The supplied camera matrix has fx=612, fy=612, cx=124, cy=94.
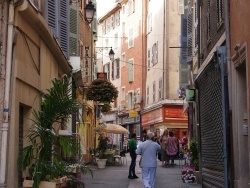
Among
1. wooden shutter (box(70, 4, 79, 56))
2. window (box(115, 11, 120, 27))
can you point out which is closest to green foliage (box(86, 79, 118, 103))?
wooden shutter (box(70, 4, 79, 56))

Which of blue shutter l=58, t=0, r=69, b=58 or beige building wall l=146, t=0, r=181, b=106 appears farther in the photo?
beige building wall l=146, t=0, r=181, b=106

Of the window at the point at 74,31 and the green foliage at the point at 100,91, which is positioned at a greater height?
the window at the point at 74,31

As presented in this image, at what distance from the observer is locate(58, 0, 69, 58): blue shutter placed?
56.2ft

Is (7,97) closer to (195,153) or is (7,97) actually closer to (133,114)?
(195,153)

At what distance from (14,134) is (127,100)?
48.6 meters

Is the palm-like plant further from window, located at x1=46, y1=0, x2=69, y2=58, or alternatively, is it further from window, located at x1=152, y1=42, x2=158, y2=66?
window, located at x1=152, y1=42, x2=158, y2=66

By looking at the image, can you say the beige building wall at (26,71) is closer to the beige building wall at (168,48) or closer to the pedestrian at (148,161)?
the pedestrian at (148,161)

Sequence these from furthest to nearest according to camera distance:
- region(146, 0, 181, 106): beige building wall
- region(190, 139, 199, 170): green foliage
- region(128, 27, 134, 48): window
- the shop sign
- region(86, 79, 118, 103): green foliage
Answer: region(128, 27, 134, 48): window, the shop sign, region(146, 0, 181, 106): beige building wall, region(86, 79, 118, 103): green foliage, region(190, 139, 199, 170): green foliage

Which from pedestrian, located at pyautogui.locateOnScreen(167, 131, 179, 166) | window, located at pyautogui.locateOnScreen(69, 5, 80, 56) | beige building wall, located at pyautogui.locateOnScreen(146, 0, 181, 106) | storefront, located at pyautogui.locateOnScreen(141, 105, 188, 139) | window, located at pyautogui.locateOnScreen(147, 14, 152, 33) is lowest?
pedestrian, located at pyautogui.locateOnScreen(167, 131, 179, 166)

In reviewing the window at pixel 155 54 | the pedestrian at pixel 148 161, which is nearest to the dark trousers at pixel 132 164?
the pedestrian at pixel 148 161

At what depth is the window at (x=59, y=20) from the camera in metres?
14.8

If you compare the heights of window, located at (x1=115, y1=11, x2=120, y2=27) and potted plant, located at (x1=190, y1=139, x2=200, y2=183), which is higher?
window, located at (x1=115, y1=11, x2=120, y2=27)

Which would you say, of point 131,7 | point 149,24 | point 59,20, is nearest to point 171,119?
point 149,24

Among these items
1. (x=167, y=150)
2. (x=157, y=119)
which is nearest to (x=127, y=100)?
(x=157, y=119)
